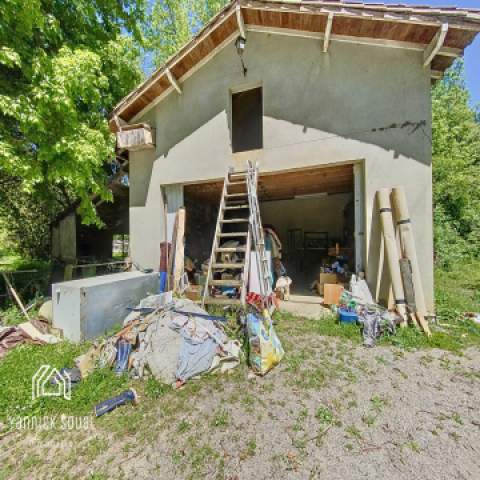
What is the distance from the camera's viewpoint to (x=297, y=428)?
7.34 feet

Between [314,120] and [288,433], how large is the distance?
4.97 metres

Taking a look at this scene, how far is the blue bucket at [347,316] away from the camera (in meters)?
4.18

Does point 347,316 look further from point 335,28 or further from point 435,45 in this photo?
point 335,28

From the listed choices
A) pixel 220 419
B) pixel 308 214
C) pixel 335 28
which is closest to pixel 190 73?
pixel 335 28

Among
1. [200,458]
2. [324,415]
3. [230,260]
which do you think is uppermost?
[230,260]

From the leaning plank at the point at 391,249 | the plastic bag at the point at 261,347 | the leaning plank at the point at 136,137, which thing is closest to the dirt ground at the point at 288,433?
the plastic bag at the point at 261,347

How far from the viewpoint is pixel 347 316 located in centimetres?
421

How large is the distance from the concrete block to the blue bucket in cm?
409

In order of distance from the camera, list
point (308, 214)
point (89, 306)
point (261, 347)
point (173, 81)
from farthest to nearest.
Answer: point (308, 214)
point (173, 81)
point (89, 306)
point (261, 347)

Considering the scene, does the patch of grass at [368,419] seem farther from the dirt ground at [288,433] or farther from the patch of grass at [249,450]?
the patch of grass at [249,450]

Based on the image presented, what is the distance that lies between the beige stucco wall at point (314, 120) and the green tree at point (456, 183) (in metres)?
7.47

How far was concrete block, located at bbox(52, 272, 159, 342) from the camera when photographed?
13.0 ft

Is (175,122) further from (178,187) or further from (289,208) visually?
(289,208)

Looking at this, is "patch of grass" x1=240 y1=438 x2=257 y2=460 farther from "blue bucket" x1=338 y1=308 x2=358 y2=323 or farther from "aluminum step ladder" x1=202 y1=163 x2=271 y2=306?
"blue bucket" x1=338 y1=308 x2=358 y2=323
